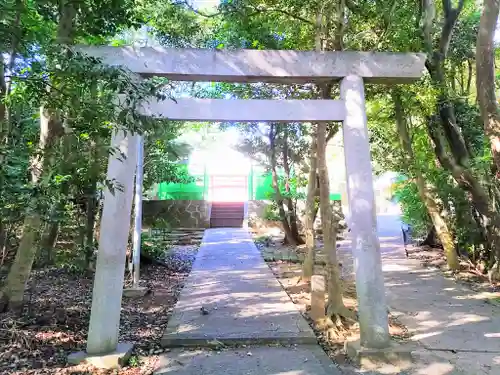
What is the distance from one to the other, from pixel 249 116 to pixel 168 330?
7.58ft

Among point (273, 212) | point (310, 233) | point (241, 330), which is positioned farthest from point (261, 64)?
point (273, 212)

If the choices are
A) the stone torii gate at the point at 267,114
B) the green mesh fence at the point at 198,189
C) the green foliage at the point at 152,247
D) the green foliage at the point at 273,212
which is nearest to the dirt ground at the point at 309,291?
the stone torii gate at the point at 267,114

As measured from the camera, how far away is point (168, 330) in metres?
4.18

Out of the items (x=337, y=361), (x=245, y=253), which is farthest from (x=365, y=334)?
(x=245, y=253)

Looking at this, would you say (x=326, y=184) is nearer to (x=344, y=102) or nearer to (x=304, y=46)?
(x=344, y=102)

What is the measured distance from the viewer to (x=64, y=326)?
4023 millimetres

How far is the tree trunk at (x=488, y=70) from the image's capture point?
15.2ft

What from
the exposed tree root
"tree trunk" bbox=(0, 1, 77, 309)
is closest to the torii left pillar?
"tree trunk" bbox=(0, 1, 77, 309)

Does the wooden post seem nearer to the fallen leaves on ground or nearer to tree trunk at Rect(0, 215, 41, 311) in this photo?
the fallen leaves on ground

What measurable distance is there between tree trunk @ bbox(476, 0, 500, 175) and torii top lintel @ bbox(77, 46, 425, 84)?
5.00 ft

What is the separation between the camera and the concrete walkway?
11.2 ft

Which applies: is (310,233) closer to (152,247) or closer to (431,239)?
(152,247)

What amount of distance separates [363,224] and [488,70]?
2.67 metres

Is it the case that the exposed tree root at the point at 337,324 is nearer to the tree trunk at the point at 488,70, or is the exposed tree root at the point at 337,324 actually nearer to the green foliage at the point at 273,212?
the tree trunk at the point at 488,70
